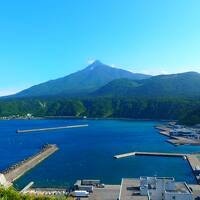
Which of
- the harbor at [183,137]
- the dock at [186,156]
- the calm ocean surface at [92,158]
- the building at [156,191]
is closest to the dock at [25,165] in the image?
the calm ocean surface at [92,158]

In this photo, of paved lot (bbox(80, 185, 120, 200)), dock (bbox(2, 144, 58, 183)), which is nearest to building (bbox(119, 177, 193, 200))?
paved lot (bbox(80, 185, 120, 200))

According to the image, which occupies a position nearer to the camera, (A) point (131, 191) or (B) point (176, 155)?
(A) point (131, 191)

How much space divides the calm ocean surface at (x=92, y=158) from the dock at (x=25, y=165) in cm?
46

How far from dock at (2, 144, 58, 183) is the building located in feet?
27.6

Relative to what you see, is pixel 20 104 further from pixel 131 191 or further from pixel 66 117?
pixel 131 191

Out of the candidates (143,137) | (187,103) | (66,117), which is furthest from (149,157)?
(66,117)

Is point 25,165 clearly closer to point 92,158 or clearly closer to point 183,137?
point 92,158

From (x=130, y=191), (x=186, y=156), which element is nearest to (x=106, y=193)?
(x=130, y=191)

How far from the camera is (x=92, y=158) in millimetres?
31938

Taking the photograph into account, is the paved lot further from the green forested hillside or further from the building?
the green forested hillside

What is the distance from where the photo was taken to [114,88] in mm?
131500

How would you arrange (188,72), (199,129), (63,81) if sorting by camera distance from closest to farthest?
1. (199,129)
2. (188,72)
3. (63,81)

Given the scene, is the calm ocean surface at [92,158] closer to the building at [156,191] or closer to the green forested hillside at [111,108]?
the building at [156,191]

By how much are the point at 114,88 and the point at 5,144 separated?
89.7 metres
